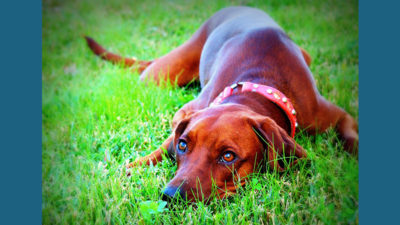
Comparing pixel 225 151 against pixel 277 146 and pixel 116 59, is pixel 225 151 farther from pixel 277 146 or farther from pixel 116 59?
pixel 116 59

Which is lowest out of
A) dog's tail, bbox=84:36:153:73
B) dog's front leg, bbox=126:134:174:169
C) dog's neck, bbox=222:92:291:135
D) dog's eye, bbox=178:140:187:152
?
dog's front leg, bbox=126:134:174:169

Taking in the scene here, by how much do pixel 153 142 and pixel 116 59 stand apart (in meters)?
2.04

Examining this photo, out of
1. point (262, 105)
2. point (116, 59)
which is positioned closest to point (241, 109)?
point (262, 105)

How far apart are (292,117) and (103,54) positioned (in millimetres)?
2892

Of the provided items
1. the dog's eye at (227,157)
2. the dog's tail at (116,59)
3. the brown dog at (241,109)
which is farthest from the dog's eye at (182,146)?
the dog's tail at (116,59)

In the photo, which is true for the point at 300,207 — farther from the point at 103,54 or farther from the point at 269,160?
the point at 103,54

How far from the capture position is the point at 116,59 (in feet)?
15.0

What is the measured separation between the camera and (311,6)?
7.11 feet

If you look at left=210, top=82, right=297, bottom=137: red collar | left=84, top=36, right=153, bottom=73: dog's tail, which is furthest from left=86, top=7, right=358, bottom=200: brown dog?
left=84, top=36, right=153, bottom=73: dog's tail

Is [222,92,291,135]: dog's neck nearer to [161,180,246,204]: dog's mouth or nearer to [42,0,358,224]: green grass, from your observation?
[42,0,358,224]: green grass

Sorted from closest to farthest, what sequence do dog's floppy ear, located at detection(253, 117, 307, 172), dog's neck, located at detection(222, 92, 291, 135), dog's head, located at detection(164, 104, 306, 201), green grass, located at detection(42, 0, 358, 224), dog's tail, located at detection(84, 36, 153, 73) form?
green grass, located at detection(42, 0, 358, 224) < dog's head, located at detection(164, 104, 306, 201) < dog's floppy ear, located at detection(253, 117, 307, 172) < dog's neck, located at detection(222, 92, 291, 135) < dog's tail, located at detection(84, 36, 153, 73)

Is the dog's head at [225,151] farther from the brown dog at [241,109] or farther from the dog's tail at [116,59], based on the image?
the dog's tail at [116,59]

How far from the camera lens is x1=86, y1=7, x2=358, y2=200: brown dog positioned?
1.93 m

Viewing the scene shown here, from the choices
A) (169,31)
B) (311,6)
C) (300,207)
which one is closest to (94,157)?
(300,207)
